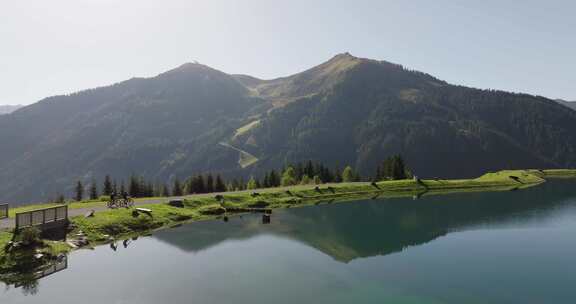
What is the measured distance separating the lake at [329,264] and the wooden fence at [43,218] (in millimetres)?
5604

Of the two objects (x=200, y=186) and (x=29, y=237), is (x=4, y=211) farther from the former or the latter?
(x=200, y=186)

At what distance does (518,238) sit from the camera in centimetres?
6800

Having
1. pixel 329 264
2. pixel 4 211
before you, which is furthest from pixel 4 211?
pixel 329 264

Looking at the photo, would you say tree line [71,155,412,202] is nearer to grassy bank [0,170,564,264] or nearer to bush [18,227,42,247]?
grassy bank [0,170,564,264]

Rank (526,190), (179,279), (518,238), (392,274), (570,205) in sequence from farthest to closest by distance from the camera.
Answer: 1. (526,190)
2. (570,205)
3. (518,238)
4. (392,274)
5. (179,279)

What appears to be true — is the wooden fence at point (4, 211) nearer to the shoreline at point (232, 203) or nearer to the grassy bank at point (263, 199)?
the shoreline at point (232, 203)

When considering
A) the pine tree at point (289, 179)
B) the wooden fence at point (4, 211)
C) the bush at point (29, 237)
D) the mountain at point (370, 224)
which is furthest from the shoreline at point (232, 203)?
the pine tree at point (289, 179)

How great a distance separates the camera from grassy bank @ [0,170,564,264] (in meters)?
58.1

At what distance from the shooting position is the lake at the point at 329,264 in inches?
1483

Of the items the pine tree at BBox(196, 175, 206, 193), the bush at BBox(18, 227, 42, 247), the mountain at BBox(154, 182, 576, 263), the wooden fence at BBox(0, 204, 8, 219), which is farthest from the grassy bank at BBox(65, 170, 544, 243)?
the pine tree at BBox(196, 175, 206, 193)

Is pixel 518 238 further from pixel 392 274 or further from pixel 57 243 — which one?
pixel 57 243

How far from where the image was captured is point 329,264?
164ft

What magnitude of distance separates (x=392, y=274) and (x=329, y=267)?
722 centimetres

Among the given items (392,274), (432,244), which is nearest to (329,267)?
(392,274)
